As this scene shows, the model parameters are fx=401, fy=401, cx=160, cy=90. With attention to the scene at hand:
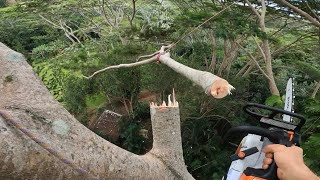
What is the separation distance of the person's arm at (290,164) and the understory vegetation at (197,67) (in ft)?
8.78

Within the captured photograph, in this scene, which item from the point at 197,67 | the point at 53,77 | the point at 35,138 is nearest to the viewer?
the point at 35,138

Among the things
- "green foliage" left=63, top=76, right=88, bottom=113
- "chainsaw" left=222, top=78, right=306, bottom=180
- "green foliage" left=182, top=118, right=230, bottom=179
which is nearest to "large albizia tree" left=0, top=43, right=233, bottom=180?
"chainsaw" left=222, top=78, right=306, bottom=180

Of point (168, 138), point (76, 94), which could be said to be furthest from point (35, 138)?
point (76, 94)

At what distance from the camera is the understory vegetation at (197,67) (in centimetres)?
579

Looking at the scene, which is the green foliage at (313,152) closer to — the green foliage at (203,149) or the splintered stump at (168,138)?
the splintered stump at (168,138)

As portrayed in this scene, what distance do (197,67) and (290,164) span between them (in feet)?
17.0

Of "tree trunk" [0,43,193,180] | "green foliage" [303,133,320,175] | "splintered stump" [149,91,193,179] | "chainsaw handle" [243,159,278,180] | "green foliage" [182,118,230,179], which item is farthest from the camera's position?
"green foliage" [182,118,230,179]

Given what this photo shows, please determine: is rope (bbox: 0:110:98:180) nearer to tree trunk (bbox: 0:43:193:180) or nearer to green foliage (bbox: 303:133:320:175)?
tree trunk (bbox: 0:43:193:180)

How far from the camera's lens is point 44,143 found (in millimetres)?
1228

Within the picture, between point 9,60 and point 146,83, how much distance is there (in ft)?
16.7

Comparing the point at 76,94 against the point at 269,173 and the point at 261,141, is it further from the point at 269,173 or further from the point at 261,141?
the point at 269,173

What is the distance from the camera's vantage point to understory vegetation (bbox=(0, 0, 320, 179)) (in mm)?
5789

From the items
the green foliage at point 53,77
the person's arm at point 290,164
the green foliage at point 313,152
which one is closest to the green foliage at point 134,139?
the green foliage at point 53,77

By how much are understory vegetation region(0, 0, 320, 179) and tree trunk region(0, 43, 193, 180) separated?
284 cm
